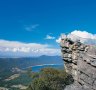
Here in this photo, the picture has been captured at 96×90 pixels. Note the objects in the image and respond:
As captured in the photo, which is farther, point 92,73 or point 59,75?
point 59,75

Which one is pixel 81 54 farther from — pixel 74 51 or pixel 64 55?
pixel 64 55

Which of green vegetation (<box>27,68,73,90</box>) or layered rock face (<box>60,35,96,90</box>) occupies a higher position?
layered rock face (<box>60,35,96,90</box>)

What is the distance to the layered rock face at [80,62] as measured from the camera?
268ft

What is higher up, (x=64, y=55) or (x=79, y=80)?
(x=64, y=55)

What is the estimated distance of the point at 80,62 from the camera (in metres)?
90.3

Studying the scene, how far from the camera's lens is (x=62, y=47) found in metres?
109

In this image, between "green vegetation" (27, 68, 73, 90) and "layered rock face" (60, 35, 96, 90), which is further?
"green vegetation" (27, 68, 73, 90)

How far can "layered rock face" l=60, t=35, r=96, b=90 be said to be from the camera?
81.8m

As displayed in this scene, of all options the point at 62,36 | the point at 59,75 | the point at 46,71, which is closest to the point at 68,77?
the point at 59,75

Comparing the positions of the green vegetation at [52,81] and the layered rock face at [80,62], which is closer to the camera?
the layered rock face at [80,62]

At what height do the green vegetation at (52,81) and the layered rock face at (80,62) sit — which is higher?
the layered rock face at (80,62)

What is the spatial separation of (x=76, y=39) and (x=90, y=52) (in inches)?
843

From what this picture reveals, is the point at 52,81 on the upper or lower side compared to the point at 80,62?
lower

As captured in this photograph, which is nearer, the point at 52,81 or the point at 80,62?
the point at 80,62
